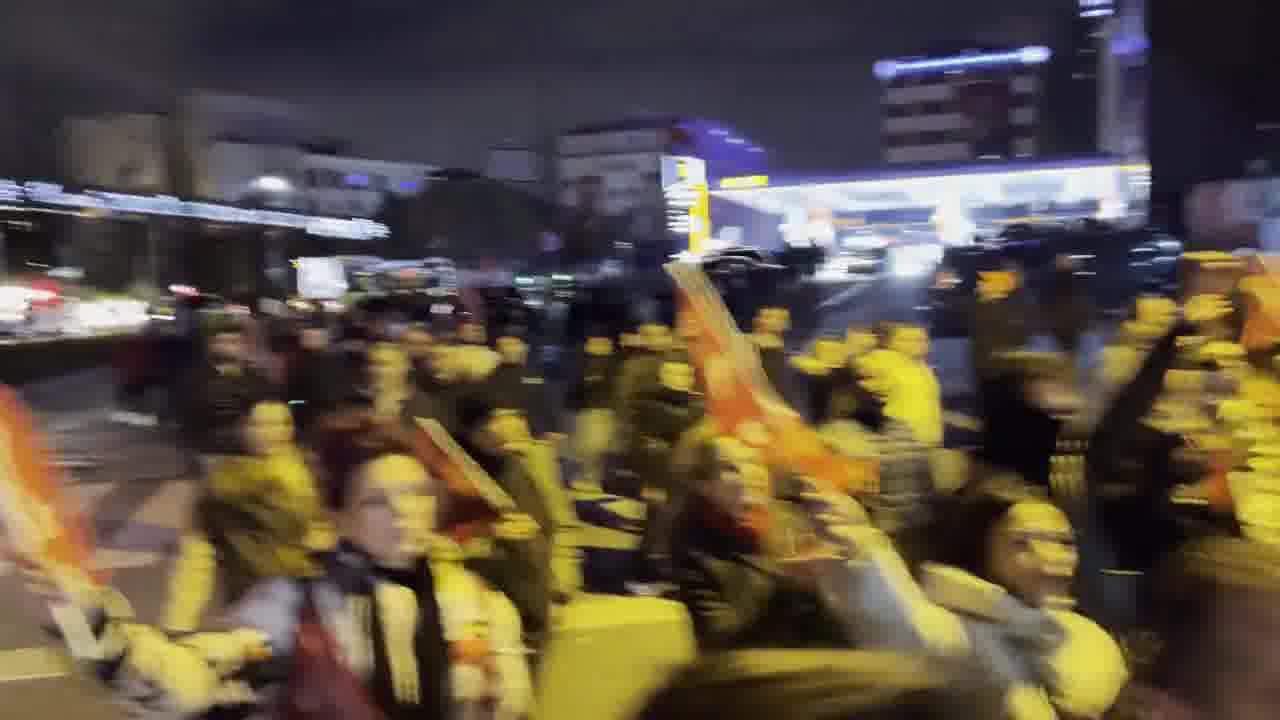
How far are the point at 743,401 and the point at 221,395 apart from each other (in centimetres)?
274

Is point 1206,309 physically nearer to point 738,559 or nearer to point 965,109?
point 738,559

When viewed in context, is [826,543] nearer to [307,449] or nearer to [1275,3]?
[307,449]

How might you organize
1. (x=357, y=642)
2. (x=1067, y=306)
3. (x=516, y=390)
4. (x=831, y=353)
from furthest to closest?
(x=1067, y=306) → (x=831, y=353) → (x=516, y=390) → (x=357, y=642)

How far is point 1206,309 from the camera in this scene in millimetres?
4895

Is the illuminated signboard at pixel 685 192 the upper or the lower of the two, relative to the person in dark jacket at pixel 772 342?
upper

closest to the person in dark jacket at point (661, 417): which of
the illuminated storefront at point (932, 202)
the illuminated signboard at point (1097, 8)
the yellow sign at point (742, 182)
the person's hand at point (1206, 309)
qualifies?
the person's hand at point (1206, 309)

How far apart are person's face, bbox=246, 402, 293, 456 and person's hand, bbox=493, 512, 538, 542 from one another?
85 cm

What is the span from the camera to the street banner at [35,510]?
88.4 inches

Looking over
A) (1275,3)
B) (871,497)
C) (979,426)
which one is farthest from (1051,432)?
(1275,3)

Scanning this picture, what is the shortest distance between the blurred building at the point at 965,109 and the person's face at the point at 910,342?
116 meters

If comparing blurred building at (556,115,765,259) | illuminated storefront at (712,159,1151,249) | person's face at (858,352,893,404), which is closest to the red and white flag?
person's face at (858,352,893,404)

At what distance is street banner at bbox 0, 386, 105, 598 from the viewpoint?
2.24 metres

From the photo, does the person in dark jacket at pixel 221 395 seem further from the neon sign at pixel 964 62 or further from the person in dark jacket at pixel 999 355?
the neon sign at pixel 964 62

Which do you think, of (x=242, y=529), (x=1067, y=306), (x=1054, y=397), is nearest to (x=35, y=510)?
(x=242, y=529)
